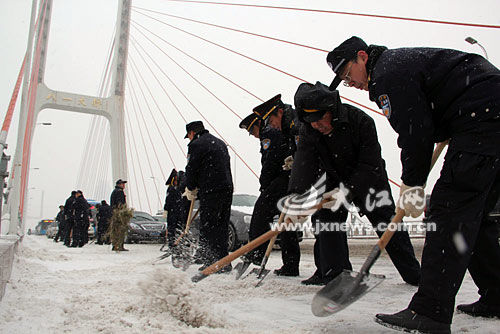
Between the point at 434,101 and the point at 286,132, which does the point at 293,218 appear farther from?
the point at 286,132

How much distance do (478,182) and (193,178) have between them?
10.6ft

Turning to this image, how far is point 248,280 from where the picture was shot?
3311 millimetres

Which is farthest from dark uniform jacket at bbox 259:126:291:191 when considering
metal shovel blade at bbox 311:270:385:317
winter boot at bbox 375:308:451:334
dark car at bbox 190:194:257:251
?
dark car at bbox 190:194:257:251

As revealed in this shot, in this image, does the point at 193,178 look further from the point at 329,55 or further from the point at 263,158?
the point at 329,55

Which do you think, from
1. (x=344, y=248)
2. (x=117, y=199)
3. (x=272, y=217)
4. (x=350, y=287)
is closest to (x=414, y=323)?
(x=350, y=287)

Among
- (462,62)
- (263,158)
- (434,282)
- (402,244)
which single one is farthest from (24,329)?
(263,158)

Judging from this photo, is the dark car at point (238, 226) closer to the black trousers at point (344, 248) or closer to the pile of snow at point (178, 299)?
the black trousers at point (344, 248)

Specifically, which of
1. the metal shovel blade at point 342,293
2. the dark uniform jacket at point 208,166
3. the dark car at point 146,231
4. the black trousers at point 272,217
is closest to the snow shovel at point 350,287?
the metal shovel blade at point 342,293

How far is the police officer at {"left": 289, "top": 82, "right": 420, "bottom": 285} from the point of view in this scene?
2383mm

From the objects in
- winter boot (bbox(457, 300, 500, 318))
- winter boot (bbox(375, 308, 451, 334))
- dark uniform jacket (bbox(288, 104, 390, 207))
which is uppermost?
dark uniform jacket (bbox(288, 104, 390, 207))

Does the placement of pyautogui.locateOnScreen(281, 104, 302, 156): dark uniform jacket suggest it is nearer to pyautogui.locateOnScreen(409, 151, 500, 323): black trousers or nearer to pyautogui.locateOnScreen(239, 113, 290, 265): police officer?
pyautogui.locateOnScreen(239, 113, 290, 265): police officer

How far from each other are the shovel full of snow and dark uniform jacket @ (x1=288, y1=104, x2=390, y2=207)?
0.67 m

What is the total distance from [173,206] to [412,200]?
721 cm

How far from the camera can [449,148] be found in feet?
5.49
